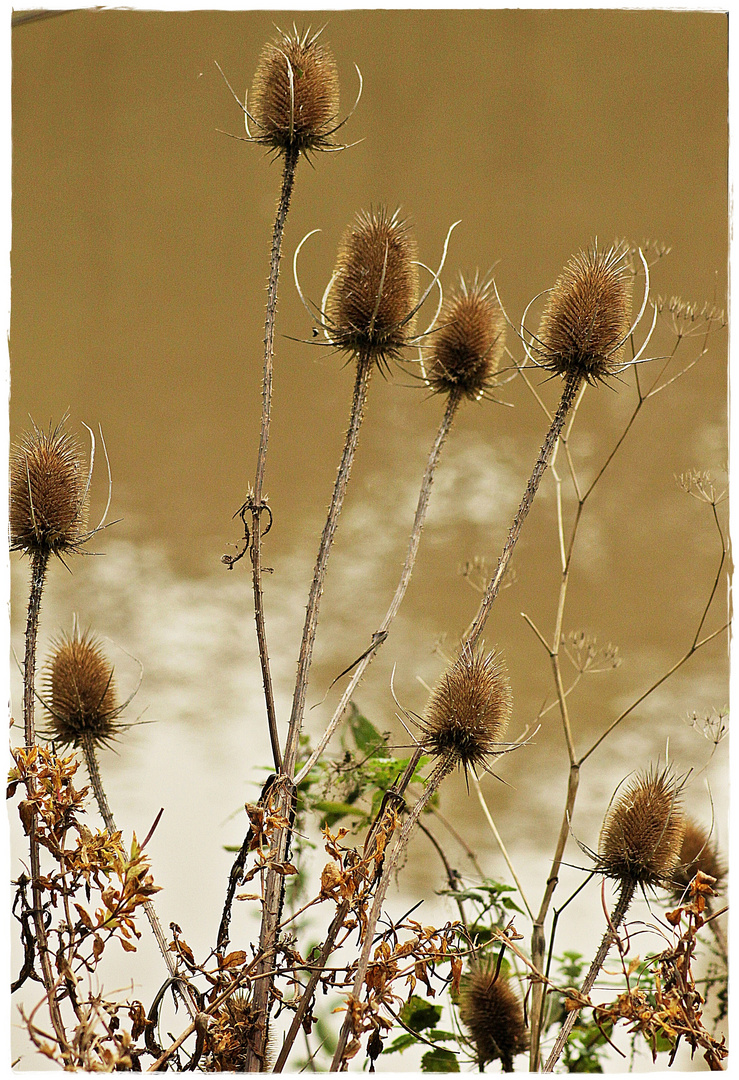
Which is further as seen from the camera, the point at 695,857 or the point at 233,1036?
the point at 695,857

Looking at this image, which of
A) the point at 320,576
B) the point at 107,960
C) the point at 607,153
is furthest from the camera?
the point at 607,153

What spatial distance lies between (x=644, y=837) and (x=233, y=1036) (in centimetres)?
32

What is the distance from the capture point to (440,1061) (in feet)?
2.44

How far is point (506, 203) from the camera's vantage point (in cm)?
103

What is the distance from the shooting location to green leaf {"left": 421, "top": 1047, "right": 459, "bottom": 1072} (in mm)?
738

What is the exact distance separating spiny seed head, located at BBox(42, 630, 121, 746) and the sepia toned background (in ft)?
0.65

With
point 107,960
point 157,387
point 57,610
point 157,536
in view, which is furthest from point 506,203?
Answer: point 107,960

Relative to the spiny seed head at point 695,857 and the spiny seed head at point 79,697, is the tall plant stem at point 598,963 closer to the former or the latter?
the spiny seed head at point 695,857

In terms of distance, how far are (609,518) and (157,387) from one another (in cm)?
55

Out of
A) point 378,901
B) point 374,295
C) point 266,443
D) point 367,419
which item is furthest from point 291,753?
point 367,419

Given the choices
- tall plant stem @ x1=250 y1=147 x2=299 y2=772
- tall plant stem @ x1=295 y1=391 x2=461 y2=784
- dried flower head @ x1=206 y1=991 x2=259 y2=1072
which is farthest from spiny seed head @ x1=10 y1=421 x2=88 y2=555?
dried flower head @ x1=206 y1=991 x2=259 y2=1072

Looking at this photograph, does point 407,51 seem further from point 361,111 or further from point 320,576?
point 320,576

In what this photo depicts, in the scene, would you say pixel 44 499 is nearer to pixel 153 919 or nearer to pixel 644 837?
pixel 153 919

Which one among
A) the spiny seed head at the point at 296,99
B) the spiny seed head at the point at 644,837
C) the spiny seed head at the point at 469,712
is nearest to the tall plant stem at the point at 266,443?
the spiny seed head at the point at 296,99
